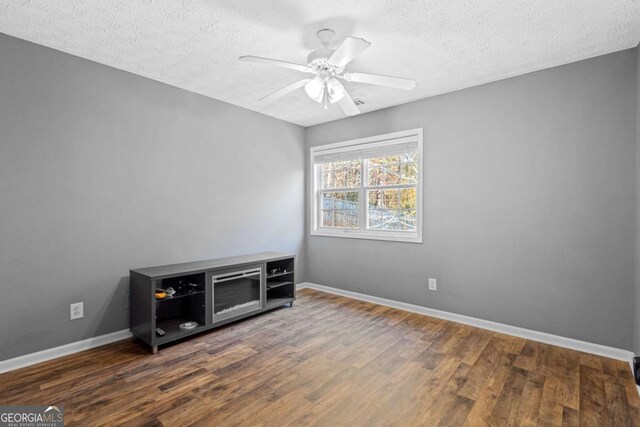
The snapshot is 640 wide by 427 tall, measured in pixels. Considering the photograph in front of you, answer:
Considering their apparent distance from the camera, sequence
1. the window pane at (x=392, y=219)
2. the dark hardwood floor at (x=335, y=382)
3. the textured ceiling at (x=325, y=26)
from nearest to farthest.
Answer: the dark hardwood floor at (x=335, y=382) → the textured ceiling at (x=325, y=26) → the window pane at (x=392, y=219)

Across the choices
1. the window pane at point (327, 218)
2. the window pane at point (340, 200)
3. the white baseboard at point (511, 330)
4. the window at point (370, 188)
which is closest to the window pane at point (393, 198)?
the window at point (370, 188)

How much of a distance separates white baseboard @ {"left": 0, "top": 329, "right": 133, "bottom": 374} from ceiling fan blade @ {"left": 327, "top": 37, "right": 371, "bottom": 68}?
2921mm

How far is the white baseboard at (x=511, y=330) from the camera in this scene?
2.55 m

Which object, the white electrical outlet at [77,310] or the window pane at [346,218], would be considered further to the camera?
the window pane at [346,218]

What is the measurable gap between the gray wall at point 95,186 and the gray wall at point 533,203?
7.13 feet

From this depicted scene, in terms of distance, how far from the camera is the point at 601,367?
2.39 metres

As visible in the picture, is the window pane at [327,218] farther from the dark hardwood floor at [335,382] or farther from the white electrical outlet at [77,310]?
the white electrical outlet at [77,310]

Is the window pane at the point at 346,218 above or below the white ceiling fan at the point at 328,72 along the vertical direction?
below

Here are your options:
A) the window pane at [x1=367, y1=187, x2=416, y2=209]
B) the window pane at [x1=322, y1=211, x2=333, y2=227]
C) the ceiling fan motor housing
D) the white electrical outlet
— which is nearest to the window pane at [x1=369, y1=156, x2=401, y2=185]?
the window pane at [x1=367, y1=187, x2=416, y2=209]

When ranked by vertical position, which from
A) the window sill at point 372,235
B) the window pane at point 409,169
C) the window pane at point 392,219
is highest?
the window pane at point 409,169

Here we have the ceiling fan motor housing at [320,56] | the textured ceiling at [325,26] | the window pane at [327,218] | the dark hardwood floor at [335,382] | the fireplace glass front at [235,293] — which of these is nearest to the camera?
the dark hardwood floor at [335,382]

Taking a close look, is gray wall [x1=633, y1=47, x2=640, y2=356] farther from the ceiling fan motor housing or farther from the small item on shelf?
the small item on shelf

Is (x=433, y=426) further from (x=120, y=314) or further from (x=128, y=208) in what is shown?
(x=128, y=208)

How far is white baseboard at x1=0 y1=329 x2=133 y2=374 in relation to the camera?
2312 mm
